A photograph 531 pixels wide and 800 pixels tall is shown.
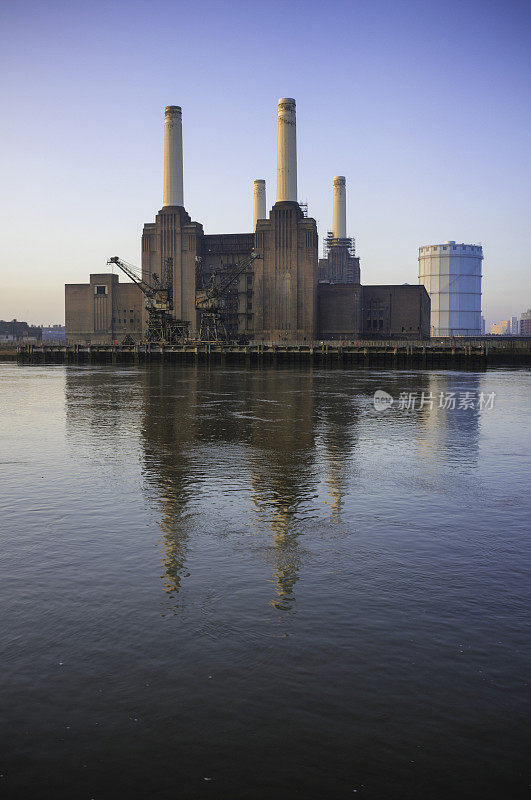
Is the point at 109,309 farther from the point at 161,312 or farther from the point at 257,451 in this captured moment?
the point at 257,451

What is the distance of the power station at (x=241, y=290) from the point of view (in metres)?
121

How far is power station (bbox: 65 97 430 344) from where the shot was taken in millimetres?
121000

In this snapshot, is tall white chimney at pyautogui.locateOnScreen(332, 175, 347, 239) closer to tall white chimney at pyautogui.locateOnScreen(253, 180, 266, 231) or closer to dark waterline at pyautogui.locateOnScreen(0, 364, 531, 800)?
tall white chimney at pyautogui.locateOnScreen(253, 180, 266, 231)

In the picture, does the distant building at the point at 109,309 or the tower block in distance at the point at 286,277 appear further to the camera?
the distant building at the point at 109,309

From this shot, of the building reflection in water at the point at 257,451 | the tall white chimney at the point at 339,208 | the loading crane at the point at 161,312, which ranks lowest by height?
the building reflection in water at the point at 257,451

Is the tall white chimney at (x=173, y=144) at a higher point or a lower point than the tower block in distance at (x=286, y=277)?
higher

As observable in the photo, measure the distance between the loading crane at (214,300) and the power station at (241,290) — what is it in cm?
22

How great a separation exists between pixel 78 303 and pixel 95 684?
13996 cm

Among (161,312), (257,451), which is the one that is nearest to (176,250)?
(161,312)

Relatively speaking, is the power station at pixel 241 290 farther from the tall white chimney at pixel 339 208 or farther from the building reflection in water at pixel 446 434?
the building reflection in water at pixel 446 434

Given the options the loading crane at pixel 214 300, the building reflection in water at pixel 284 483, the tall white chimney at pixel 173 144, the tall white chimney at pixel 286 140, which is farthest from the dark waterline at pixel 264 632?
the tall white chimney at pixel 173 144

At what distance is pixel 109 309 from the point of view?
137 m

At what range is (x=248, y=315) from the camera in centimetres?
13238

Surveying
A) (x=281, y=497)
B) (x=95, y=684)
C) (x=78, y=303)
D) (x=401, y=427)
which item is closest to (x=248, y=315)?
(x=78, y=303)
